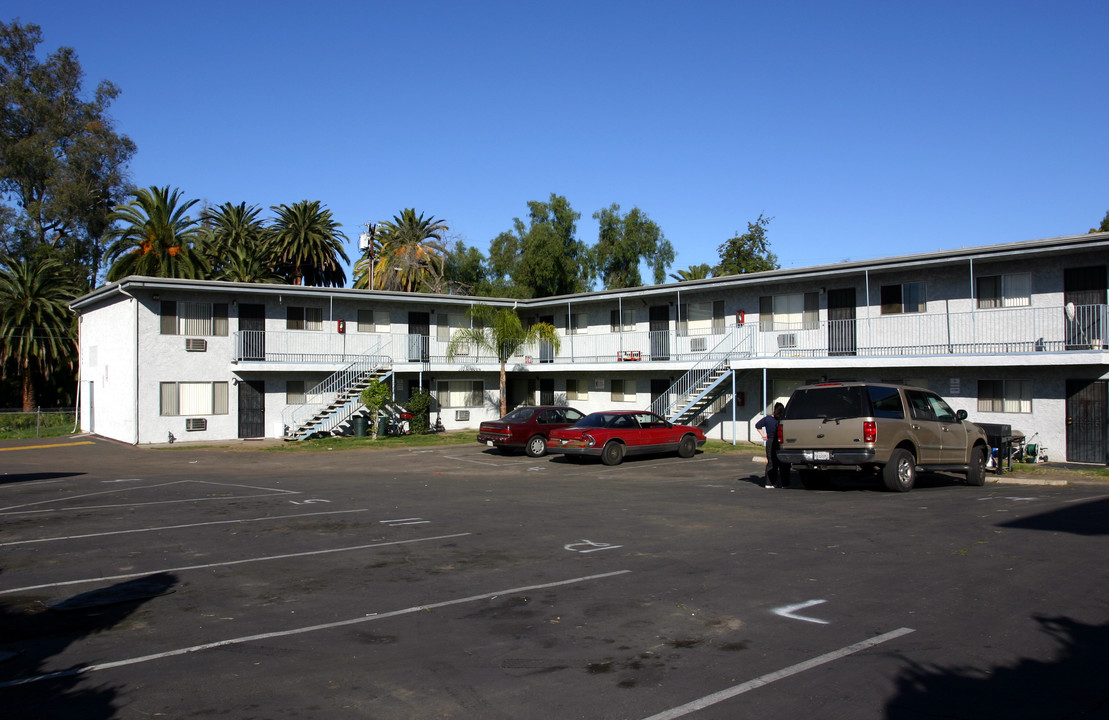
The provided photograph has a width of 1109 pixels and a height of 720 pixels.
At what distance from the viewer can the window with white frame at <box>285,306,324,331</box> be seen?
32.8 m

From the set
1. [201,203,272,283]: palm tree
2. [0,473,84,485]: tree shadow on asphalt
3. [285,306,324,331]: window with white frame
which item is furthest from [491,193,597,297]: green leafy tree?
[0,473,84,485]: tree shadow on asphalt

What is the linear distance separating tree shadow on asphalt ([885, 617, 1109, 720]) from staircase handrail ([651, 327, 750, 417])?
21.7 metres

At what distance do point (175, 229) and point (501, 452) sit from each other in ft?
98.7

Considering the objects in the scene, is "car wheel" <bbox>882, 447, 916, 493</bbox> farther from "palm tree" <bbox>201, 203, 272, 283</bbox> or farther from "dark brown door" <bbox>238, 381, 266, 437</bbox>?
"palm tree" <bbox>201, 203, 272, 283</bbox>

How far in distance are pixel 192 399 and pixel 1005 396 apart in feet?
89.1

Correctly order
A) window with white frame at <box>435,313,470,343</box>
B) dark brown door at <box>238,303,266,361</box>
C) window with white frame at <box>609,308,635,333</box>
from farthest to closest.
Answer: window with white frame at <box>435,313,470,343</box>, window with white frame at <box>609,308,635,333</box>, dark brown door at <box>238,303,266,361</box>

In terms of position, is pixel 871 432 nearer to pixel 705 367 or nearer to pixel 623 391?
pixel 705 367

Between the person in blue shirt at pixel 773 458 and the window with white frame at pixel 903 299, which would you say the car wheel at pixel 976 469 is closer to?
the person in blue shirt at pixel 773 458

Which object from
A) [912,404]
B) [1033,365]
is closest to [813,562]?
[912,404]

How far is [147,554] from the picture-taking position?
10336mm

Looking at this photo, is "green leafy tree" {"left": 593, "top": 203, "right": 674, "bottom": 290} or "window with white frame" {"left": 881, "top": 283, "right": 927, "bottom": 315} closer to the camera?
"window with white frame" {"left": 881, "top": 283, "right": 927, "bottom": 315}

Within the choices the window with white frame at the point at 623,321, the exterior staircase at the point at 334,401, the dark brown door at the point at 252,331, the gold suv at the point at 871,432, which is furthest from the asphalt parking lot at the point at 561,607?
→ the window with white frame at the point at 623,321

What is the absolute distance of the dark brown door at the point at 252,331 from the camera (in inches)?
1216

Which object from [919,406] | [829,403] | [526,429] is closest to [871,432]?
[829,403]
